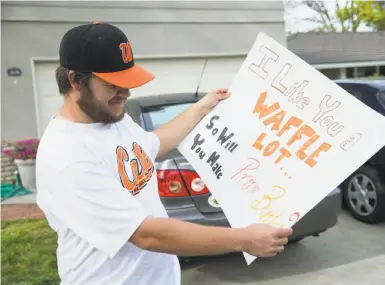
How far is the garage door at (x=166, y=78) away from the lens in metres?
8.85

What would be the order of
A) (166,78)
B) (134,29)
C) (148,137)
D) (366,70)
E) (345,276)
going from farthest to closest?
1. (366,70)
2. (166,78)
3. (134,29)
4. (345,276)
5. (148,137)

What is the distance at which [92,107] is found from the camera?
146cm

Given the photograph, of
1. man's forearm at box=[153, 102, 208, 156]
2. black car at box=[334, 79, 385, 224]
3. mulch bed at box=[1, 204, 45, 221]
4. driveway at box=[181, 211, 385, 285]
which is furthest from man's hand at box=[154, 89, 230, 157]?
mulch bed at box=[1, 204, 45, 221]

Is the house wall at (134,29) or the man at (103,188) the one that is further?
the house wall at (134,29)

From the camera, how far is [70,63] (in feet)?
4.66

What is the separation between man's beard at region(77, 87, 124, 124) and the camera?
145cm

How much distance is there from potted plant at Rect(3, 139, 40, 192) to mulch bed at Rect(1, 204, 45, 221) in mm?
1103

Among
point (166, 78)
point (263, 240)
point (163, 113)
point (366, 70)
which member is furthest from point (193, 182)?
point (366, 70)

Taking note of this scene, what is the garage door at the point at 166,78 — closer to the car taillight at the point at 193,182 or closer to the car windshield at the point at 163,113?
the car windshield at the point at 163,113

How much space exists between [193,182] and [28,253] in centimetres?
223

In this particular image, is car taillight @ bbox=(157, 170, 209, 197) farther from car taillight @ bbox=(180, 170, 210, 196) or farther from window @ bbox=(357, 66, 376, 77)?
window @ bbox=(357, 66, 376, 77)

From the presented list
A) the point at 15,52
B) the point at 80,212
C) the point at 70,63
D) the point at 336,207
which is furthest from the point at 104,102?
the point at 15,52

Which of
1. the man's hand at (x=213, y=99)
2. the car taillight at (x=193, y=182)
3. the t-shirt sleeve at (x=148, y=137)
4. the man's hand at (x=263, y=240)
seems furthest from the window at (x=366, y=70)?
the man's hand at (x=263, y=240)

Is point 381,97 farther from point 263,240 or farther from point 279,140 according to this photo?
point 263,240
